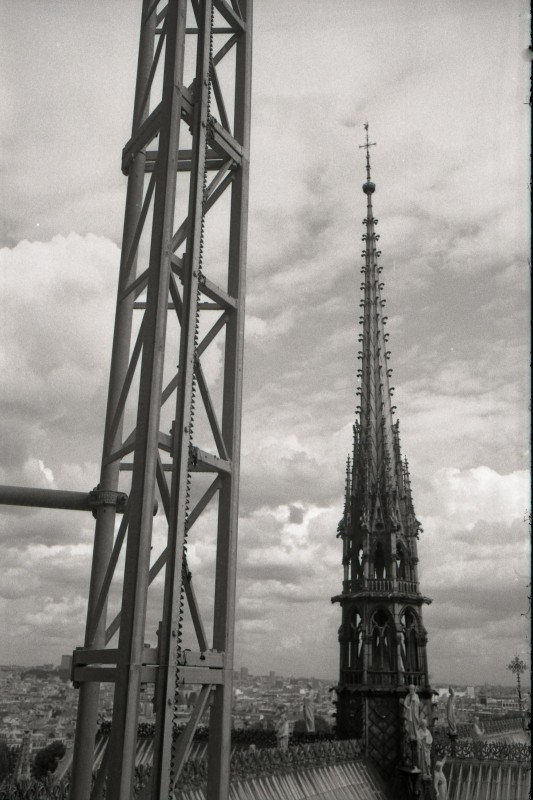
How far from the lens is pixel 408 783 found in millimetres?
32469

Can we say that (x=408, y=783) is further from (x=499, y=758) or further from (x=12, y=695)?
(x=12, y=695)

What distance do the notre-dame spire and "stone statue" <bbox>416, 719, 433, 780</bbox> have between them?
9.47 feet

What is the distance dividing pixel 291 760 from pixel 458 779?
949cm

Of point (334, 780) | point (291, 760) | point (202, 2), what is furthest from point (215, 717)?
point (334, 780)

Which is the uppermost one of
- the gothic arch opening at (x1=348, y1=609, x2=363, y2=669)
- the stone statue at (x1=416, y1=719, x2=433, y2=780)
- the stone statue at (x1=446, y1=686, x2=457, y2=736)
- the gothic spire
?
the gothic spire

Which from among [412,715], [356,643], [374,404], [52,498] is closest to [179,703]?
[52,498]

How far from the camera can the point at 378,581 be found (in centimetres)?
3822

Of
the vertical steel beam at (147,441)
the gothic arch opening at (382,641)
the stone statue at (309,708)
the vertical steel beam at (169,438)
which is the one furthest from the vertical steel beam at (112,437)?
the gothic arch opening at (382,641)

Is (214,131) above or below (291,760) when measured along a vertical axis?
above

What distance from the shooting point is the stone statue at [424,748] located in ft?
100

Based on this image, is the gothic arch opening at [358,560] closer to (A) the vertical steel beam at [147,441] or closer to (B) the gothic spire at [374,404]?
(B) the gothic spire at [374,404]

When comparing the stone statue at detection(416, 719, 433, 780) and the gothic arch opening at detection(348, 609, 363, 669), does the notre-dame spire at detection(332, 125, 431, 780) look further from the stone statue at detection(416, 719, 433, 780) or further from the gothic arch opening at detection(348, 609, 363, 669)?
the stone statue at detection(416, 719, 433, 780)

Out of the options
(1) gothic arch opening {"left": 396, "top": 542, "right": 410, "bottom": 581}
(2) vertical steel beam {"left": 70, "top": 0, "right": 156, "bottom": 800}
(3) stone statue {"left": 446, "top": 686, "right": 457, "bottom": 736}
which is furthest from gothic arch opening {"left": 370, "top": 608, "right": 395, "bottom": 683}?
(2) vertical steel beam {"left": 70, "top": 0, "right": 156, "bottom": 800}

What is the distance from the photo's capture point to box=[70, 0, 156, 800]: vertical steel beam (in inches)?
351
